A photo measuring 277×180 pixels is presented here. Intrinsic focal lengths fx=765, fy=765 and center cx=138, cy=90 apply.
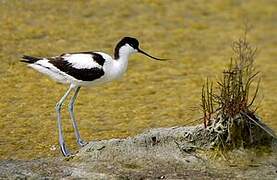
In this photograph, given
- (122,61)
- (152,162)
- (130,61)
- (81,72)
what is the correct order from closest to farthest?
(152,162)
(81,72)
(122,61)
(130,61)

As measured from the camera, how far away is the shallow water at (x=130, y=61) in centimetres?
880

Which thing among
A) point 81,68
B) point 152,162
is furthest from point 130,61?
point 152,162

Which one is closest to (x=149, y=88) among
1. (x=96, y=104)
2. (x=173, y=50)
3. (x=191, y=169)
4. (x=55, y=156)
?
(x=96, y=104)

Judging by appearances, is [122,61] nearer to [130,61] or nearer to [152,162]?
[152,162]

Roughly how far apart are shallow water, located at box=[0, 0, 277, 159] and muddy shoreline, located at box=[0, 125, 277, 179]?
909mm

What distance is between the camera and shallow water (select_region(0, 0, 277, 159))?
880 cm

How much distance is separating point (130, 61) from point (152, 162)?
15.0ft

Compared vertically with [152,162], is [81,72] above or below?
above

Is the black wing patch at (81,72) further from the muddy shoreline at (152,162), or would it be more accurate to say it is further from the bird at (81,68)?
the muddy shoreline at (152,162)

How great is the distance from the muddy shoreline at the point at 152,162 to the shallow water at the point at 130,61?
35.8 inches

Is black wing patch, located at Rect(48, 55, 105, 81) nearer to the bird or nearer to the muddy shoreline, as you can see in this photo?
the bird

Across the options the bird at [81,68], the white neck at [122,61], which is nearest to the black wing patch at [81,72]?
the bird at [81,68]

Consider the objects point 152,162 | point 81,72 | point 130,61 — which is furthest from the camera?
point 130,61

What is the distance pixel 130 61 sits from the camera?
11.4m
